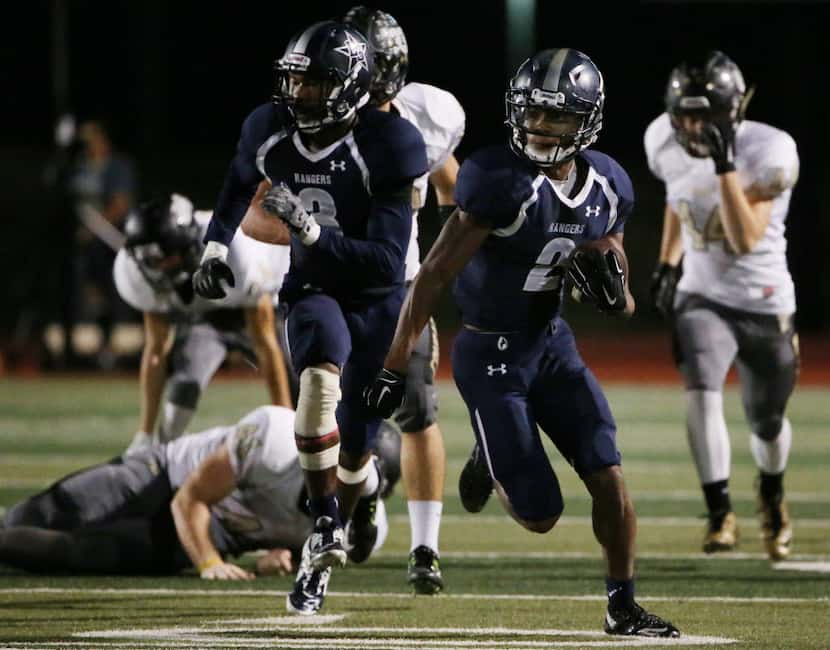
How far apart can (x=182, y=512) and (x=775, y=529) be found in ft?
6.75

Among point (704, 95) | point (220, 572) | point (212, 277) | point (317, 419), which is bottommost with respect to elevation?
point (220, 572)

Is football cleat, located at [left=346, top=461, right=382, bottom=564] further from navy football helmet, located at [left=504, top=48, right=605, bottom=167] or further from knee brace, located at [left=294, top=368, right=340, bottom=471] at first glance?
navy football helmet, located at [left=504, top=48, right=605, bottom=167]

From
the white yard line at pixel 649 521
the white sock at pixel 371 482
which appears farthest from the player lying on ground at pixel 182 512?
the white yard line at pixel 649 521

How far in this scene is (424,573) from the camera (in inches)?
221

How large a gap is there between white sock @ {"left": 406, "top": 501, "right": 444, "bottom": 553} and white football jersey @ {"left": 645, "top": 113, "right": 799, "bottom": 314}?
152 cm

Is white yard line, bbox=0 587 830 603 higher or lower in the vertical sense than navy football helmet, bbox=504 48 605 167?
lower

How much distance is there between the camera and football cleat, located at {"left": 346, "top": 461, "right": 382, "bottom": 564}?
5.96 meters

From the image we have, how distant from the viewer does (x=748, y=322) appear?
6.70 meters

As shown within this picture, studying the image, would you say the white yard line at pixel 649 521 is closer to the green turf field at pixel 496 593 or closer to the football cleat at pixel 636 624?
the green turf field at pixel 496 593

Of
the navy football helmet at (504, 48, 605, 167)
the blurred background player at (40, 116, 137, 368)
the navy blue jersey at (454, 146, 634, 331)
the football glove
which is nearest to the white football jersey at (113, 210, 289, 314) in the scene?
the football glove

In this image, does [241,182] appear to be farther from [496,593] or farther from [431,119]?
[496,593]

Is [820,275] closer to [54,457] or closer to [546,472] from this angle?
[54,457]

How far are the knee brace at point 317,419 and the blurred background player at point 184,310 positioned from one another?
166 cm

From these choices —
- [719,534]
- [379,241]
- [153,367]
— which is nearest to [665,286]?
[719,534]
